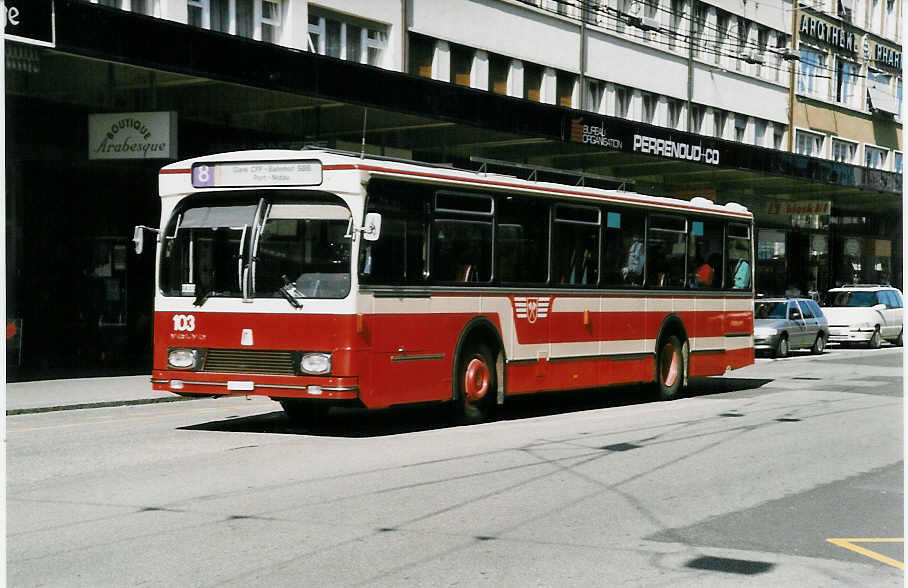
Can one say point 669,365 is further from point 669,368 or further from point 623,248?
point 623,248

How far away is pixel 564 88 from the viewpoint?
121 ft

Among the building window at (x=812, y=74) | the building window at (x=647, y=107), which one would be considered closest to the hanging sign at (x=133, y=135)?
the building window at (x=647, y=107)

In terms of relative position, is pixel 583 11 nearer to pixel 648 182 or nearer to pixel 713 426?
pixel 648 182

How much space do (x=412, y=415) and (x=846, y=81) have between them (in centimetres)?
4463

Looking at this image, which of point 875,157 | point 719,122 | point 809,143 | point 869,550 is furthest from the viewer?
point 875,157

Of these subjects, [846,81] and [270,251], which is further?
[846,81]

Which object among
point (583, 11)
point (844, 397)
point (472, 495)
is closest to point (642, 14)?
point (583, 11)

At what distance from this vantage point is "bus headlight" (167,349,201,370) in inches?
507

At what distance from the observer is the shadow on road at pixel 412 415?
13445 millimetres

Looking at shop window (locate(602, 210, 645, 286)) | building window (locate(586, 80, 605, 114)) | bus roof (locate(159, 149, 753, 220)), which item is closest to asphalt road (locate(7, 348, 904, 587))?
shop window (locate(602, 210, 645, 286))

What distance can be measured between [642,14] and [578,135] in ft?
43.3

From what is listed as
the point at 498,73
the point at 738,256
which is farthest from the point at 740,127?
the point at 738,256

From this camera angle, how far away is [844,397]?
18.6 metres

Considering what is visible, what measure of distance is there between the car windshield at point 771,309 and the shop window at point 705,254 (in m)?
12.9
